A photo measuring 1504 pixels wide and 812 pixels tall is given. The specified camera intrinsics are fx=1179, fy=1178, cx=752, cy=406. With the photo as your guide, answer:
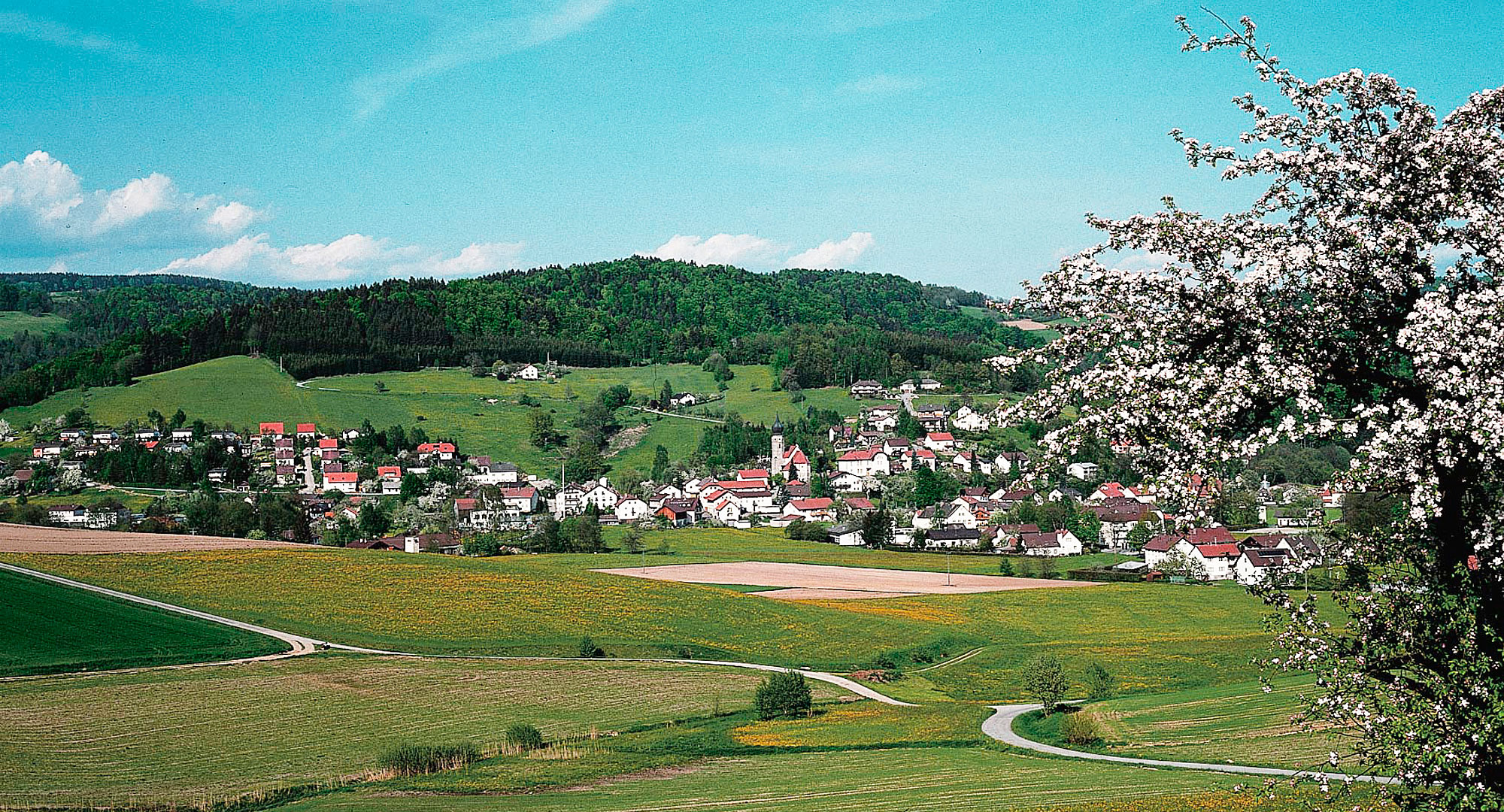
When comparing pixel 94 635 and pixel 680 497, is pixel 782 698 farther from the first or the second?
pixel 680 497

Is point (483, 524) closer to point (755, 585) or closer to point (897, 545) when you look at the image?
point (897, 545)

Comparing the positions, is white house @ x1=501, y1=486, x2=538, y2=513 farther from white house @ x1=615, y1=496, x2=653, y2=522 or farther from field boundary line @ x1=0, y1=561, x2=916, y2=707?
field boundary line @ x1=0, y1=561, x2=916, y2=707

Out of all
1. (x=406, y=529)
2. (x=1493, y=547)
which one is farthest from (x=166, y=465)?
(x=1493, y=547)

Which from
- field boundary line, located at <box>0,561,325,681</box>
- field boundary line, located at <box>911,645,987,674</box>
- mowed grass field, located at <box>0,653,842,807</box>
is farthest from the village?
mowed grass field, located at <box>0,653,842,807</box>

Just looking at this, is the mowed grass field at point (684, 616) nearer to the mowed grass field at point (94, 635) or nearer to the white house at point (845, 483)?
the mowed grass field at point (94, 635)

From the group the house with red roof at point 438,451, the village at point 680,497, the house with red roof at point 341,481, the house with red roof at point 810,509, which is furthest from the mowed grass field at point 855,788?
the house with red roof at point 438,451
